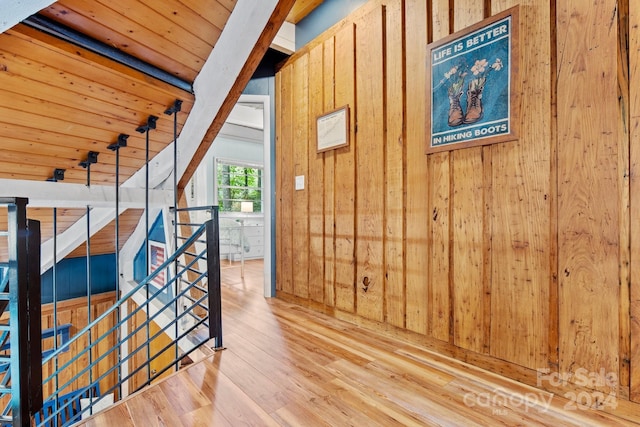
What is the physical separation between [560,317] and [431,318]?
70 cm

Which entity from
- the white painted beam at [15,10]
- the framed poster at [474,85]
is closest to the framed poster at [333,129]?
the framed poster at [474,85]

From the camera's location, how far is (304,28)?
3104mm

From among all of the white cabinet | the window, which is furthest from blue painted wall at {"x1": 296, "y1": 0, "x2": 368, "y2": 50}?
the window

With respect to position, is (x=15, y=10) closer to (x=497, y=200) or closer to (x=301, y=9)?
(x=301, y=9)

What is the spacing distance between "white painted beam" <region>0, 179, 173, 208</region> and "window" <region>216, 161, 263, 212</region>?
137 inches

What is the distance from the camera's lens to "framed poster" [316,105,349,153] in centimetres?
257

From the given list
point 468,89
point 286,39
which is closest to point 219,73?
point 286,39

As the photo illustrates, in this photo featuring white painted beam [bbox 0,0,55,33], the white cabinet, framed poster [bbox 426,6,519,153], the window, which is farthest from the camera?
the window

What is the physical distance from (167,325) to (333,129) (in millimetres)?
1886

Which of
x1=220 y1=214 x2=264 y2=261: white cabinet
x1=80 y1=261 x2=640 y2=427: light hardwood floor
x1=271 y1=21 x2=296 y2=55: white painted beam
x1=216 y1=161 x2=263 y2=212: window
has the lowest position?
x1=80 y1=261 x2=640 y2=427: light hardwood floor

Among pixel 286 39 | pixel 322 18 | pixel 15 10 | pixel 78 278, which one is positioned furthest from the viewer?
pixel 78 278

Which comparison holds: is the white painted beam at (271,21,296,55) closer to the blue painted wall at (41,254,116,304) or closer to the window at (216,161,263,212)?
the blue painted wall at (41,254,116,304)

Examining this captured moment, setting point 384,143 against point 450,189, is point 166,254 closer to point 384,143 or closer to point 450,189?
point 384,143

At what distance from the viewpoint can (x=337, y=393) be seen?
1.59 meters
